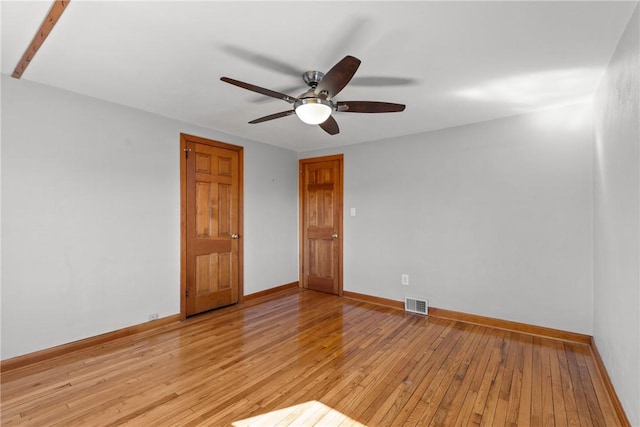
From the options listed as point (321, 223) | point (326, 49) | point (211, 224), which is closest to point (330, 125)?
point (326, 49)

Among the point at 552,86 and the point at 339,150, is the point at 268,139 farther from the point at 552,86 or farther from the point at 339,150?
the point at 552,86

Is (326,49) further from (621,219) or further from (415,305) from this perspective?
(415,305)

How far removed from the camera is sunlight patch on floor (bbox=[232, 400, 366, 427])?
1803 millimetres

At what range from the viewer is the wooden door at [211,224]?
3.61 meters

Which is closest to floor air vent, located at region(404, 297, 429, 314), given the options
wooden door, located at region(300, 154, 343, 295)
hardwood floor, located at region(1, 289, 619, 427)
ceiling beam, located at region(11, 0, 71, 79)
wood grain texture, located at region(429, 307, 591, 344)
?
wood grain texture, located at region(429, 307, 591, 344)

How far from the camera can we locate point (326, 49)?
1.97m

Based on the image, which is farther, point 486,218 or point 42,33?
point 486,218

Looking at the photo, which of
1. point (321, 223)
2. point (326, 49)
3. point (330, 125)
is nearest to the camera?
point (326, 49)

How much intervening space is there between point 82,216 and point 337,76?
2629 millimetres

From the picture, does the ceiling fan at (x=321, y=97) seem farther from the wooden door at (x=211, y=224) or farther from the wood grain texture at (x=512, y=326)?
the wood grain texture at (x=512, y=326)

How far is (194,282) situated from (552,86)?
415 cm

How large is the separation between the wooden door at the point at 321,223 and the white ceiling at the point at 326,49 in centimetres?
191

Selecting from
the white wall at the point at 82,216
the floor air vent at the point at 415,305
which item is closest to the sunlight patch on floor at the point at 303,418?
the white wall at the point at 82,216

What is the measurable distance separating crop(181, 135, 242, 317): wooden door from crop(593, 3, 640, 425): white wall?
12.4ft
